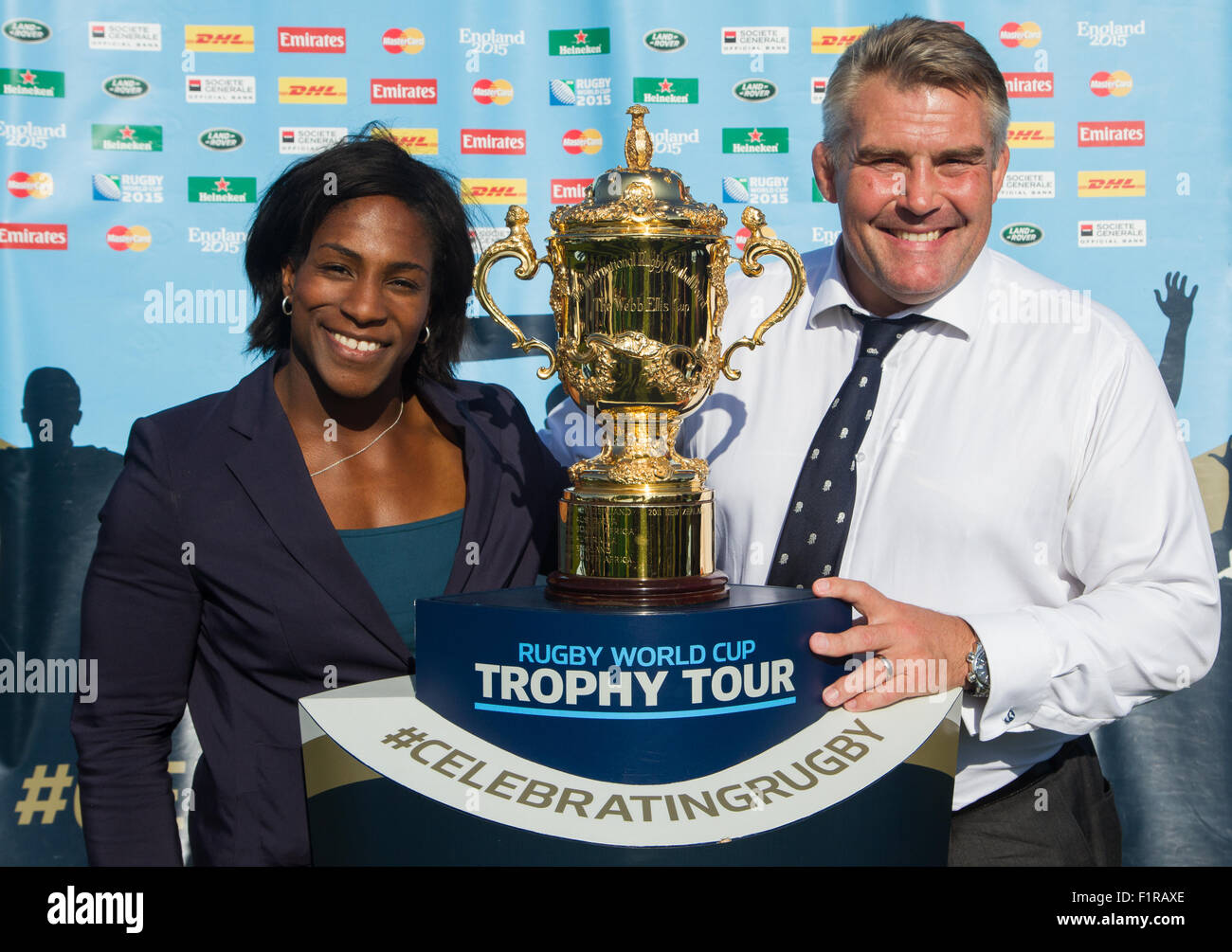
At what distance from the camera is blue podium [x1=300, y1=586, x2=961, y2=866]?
47.1 inches

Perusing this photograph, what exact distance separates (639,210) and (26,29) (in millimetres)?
2012

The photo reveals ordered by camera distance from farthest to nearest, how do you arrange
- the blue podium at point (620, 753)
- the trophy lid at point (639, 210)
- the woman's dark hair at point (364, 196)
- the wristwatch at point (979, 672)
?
the woman's dark hair at point (364, 196), the wristwatch at point (979, 672), the trophy lid at point (639, 210), the blue podium at point (620, 753)

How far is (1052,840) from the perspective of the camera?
1.75 m

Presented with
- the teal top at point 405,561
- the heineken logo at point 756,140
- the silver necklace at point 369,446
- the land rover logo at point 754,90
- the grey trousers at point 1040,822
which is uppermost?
the land rover logo at point 754,90

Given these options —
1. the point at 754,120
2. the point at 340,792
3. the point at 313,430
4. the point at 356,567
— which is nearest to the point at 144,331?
the point at 313,430

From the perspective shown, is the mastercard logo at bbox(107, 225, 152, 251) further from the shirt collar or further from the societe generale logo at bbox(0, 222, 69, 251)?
the shirt collar

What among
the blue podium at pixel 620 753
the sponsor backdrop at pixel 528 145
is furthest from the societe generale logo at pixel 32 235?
the blue podium at pixel 620 753

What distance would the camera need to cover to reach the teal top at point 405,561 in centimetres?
169

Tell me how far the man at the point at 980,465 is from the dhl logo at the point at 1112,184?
92cm

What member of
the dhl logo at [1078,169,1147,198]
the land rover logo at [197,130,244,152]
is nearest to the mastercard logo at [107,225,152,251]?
the land rover logo at [197,130,244,152]

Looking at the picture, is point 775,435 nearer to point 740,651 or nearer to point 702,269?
point 702,269

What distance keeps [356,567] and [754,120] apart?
157cm

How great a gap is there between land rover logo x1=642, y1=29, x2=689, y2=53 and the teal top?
142 cm

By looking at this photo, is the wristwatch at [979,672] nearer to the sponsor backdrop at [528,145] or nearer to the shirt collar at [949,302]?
the shirt collar at [949,302]
